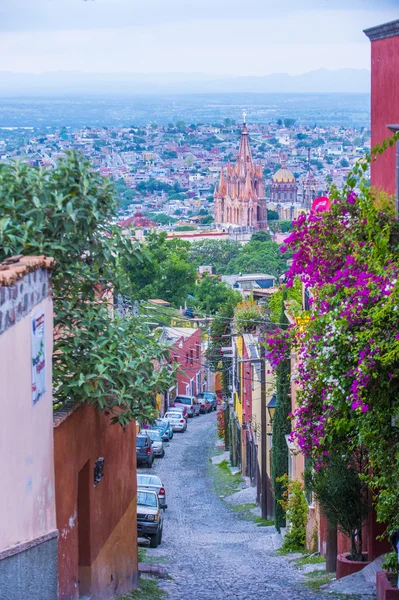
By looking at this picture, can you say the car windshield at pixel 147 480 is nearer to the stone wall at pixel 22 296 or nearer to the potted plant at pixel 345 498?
the potted plant at pixel 345 498

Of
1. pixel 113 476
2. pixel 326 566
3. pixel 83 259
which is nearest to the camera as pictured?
pixel 83 259

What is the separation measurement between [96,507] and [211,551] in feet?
27.9

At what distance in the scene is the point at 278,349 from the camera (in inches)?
463

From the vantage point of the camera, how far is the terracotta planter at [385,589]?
1148 cm

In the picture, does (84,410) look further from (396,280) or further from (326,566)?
(326,566)

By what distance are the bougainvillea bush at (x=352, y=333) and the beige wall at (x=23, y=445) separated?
2621 mm

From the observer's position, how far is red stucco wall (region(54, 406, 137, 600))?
9.92 m

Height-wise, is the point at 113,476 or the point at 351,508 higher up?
the point at 113,476

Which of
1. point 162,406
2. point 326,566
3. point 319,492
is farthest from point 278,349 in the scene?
point 162,406

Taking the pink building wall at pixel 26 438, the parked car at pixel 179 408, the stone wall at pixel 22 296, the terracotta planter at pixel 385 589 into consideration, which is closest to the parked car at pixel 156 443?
the parked car at pixel 179 408

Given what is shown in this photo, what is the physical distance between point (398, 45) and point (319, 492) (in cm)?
582

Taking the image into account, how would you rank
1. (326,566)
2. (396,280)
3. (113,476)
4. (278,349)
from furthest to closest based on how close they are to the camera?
(326,566) < (113,476) < (278,349) < (396,280)

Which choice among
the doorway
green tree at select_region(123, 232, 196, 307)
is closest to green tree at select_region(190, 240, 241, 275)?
green tree at select_region(123, 232, 196, 307)

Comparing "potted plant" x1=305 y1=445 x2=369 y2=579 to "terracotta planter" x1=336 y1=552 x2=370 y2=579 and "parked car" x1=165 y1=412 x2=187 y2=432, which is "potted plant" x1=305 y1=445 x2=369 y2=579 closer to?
"terracotta planter" x1=336 y1=552 x2=370 y2=579
